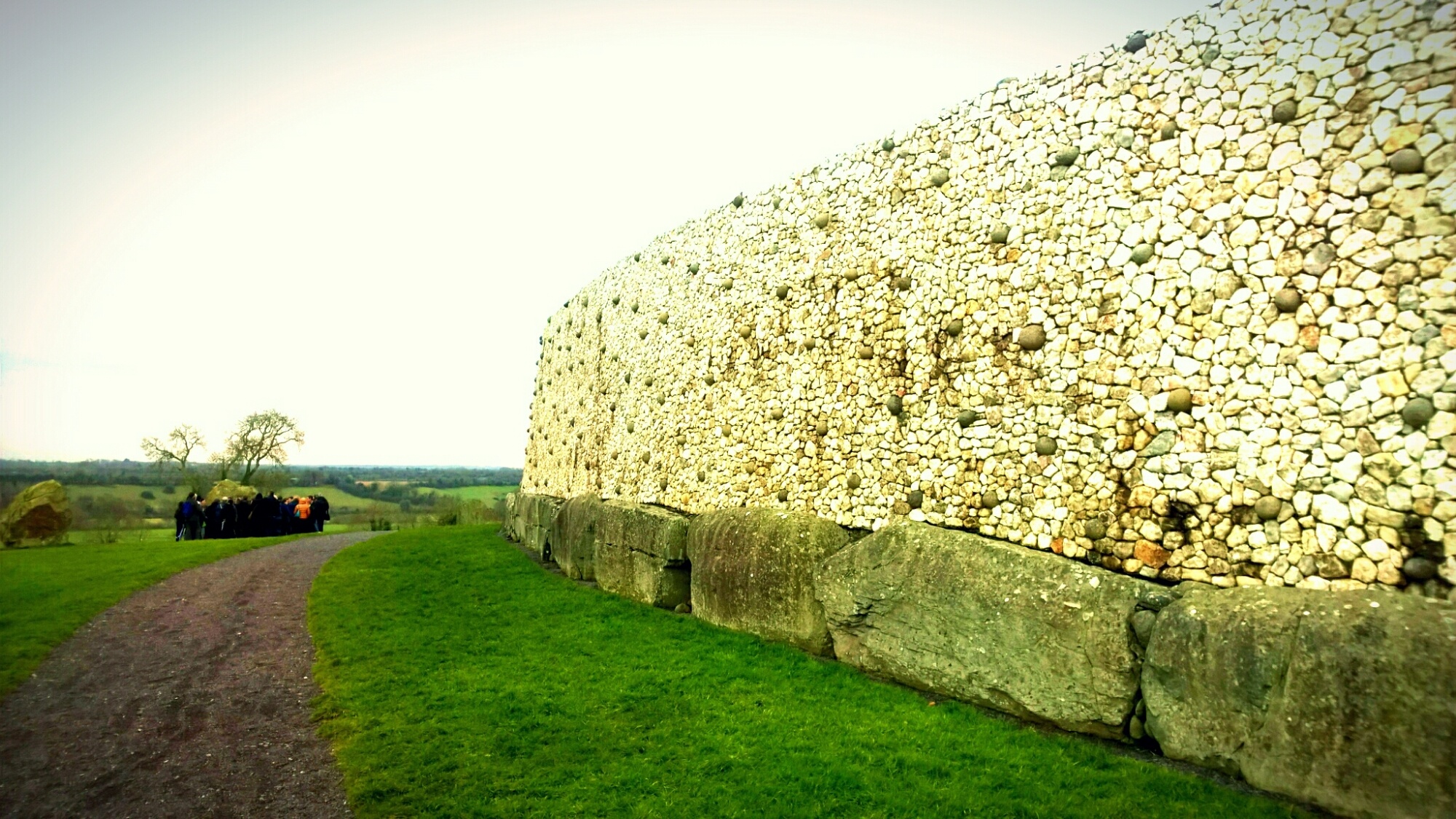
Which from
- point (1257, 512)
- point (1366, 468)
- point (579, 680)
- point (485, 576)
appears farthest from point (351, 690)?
point (1366, 468)

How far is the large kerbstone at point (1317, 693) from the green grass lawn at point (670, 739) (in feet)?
1.30

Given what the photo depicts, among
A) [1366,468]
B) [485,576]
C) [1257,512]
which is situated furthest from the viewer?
[485,576]

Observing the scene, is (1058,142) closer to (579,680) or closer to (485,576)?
(579,680)

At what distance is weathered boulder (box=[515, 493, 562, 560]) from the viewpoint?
20.9 m

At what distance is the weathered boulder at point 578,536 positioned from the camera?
57.1 ft

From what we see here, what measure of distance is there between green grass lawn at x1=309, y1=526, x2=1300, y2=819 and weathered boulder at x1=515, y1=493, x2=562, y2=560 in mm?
8337

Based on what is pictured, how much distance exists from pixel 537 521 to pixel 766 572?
42.6ft

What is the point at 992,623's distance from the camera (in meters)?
8.12

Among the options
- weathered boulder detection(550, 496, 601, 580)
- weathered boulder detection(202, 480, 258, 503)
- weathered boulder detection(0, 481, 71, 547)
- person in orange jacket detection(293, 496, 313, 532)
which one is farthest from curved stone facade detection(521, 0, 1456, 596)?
weathered boulder detection(202, 480, 258, 503)

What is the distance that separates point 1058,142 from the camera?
905 cm

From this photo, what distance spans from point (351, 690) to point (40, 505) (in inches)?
906

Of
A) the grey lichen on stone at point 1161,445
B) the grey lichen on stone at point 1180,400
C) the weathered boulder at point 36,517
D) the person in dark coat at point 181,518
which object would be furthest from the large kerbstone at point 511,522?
the grey lichen on stone at point 1180,400

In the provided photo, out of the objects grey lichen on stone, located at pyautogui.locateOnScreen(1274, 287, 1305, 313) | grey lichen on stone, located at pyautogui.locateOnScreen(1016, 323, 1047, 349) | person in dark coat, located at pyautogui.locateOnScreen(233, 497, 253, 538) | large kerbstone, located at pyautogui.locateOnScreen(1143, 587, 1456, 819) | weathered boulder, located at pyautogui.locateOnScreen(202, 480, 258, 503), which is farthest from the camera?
weathered boulder, located at pyautogui.locateOnScreen(202, 480, 258, 503)

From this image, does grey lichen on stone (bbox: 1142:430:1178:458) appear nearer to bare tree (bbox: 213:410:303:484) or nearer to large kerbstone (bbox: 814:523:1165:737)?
large kerbstone (bbox: 814:523:1165:737)
